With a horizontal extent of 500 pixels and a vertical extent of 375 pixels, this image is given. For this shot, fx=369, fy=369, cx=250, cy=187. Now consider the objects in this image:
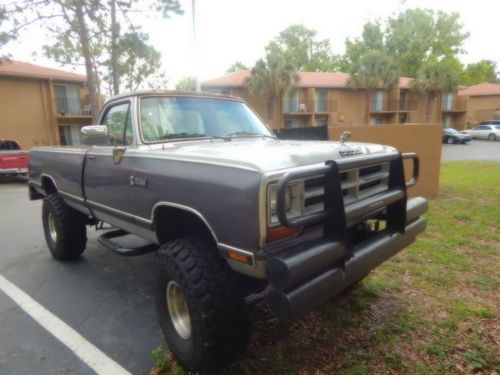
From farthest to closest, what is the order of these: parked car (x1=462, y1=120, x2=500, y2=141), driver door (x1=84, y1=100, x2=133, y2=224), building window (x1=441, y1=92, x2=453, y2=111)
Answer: building window (x1=441, y1=92, x2=453, y2=111), parked car (x1=462, y1=120, x2=500, y2=141), driver door (x1=84, y1=100, x2=133, y2=224)

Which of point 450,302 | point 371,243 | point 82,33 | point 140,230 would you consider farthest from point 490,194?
point 82,33

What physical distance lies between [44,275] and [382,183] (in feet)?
13.1

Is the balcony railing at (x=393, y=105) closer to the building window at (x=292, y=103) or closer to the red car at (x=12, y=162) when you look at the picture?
the building window at (x=292, y=103)

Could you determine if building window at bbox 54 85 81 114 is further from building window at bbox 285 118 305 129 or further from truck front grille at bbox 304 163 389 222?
truck front grille at bbox 304 163 389 222

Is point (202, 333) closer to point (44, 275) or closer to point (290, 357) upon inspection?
point (290, 357)

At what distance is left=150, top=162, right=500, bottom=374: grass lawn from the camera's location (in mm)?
2598

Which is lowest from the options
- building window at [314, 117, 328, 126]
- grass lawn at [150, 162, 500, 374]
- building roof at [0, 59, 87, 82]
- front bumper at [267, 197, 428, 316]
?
grass lawn at [150, 162, 500, 374]

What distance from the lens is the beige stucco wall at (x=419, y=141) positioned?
7082 millimetres

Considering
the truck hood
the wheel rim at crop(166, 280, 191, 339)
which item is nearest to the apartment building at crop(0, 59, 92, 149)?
the truck hood

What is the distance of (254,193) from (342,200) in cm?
56

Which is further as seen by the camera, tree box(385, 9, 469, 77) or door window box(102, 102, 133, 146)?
tree box(385, 9, 469, 77)

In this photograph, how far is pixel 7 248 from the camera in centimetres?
560

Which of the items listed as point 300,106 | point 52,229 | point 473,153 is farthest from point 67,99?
point 473,153

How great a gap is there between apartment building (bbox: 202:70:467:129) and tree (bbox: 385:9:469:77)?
28.4ft
